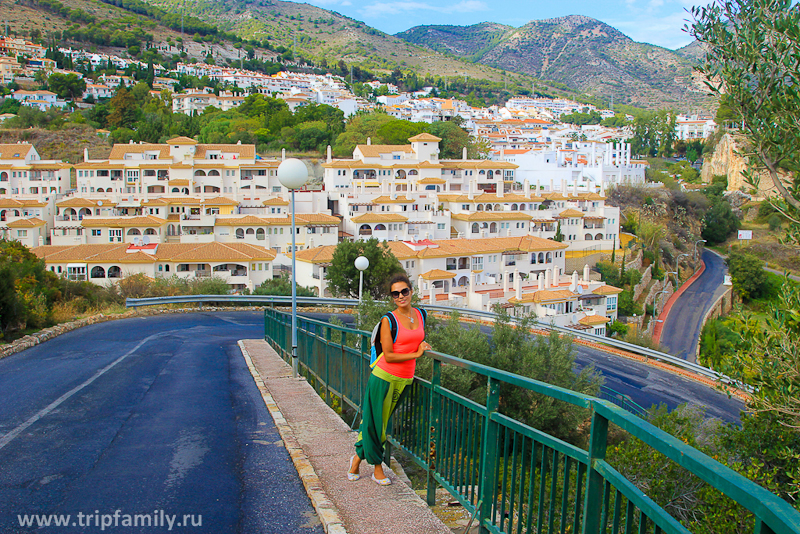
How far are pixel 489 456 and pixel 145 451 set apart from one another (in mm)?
3836

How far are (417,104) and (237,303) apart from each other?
366 ft

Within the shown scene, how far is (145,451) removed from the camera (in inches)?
241

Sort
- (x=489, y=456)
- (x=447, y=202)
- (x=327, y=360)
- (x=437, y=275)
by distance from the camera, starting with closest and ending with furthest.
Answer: (x=489, y=456) → (x=327, y=360) → (x=437, y=275) → (x=447, y=202)

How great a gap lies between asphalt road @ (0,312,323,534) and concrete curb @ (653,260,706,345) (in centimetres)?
3986

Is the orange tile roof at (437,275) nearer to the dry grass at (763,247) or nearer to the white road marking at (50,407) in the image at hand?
the dry grass at (763,247)

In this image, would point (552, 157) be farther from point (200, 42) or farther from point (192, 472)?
point (200, 42)

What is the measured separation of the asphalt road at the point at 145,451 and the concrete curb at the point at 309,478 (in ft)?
0.26

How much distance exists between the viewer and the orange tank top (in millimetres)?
4715

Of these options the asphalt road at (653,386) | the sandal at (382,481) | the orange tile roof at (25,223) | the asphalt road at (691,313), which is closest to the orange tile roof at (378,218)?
the asphalt road at (691,313)

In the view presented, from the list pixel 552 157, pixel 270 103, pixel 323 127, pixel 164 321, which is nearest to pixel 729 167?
pixel 552 157

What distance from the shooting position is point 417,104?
135625 mm

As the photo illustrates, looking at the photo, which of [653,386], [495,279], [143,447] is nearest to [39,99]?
[495,279]

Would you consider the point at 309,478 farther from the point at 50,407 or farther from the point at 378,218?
the point at 378,218

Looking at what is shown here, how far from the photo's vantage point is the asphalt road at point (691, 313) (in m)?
43.9
